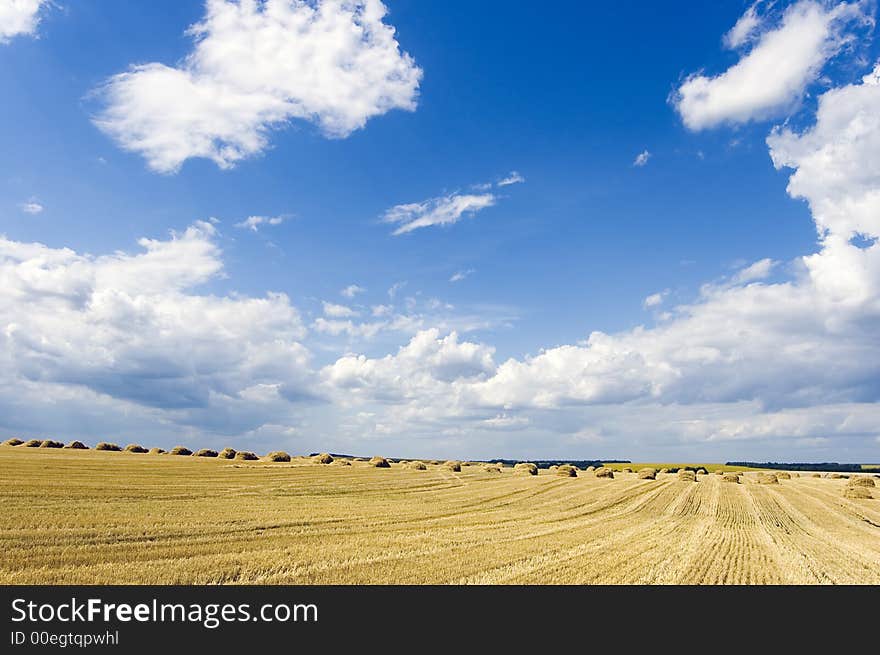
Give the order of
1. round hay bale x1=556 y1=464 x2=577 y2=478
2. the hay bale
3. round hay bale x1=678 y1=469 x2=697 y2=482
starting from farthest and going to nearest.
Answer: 1. round hay bale x1=678 y1=469 x2=697 y2=482
2. round hay bale x1=556 y1=464 x2=577 y2=478
3. the hay bale

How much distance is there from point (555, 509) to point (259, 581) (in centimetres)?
1900

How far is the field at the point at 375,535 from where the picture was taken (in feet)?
39.8

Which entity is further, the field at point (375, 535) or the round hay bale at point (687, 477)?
the round hay bale at point (687, 477)

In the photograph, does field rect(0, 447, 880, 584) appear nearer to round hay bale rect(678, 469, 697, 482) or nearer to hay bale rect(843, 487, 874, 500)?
hay bale rect(843, 487, 874, 500)

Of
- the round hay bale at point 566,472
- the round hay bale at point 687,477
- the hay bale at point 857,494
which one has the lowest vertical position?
the hay bale at point 857,494

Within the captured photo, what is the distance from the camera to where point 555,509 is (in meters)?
27.7

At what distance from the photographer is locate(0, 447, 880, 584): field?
1213 cm

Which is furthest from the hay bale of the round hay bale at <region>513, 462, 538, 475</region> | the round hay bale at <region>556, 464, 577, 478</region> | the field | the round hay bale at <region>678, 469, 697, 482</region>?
the round hay bale at <region>513, 462, 538, 475</region>

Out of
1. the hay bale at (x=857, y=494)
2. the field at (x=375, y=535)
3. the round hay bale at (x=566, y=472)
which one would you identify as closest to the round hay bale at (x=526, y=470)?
the round hay bale at (x=566, y=472)

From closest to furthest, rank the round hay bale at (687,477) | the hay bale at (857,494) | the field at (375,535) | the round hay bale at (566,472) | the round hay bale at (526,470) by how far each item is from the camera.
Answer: the field at (375,535) → the hay bale at (857,494) → the round hay bale at (566,472) → the round hay bale at (687,477) → the round hay bale at (526,470)

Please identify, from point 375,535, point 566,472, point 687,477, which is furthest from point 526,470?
point 375,535

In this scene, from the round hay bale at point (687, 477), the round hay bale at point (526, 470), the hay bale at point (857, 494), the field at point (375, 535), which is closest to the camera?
the field at point (375, 535)

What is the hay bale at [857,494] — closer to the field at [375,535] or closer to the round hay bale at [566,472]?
the field at [375,535]
